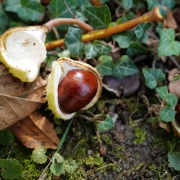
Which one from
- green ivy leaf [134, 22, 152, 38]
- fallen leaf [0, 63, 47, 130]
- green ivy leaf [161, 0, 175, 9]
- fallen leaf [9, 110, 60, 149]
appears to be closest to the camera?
fallen leaf [0, 63, 47, 130]

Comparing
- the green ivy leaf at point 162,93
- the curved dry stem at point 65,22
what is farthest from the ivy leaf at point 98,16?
the green ivy leaf at point 162,93

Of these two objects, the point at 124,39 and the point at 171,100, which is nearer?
the point at 171,100

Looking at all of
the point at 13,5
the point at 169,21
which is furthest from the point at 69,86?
the point at 169,21

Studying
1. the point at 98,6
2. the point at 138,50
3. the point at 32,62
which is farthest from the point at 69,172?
the point at 98,6

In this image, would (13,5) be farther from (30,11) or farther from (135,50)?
(135,50)

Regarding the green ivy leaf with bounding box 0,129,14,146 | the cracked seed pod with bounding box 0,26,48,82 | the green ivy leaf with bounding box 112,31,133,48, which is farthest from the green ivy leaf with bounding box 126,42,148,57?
the green ivy leaf with bounding box 0,129,14,146

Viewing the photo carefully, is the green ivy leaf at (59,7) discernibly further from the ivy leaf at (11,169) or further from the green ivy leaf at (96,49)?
the ivy leaf at (11,169)

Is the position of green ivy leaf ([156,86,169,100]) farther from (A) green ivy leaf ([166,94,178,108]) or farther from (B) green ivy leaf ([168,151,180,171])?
(B) green ivy leaf ([168,151,180,171])
